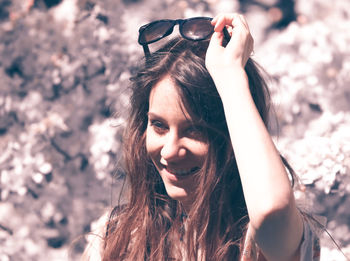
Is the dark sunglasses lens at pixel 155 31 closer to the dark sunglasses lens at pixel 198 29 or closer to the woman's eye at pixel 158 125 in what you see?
the dark sunglasses lens at pixel 198 29

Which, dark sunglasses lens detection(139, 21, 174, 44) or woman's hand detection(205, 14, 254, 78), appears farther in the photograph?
dark sunglasses lens detection(139, 21, 174, 44)

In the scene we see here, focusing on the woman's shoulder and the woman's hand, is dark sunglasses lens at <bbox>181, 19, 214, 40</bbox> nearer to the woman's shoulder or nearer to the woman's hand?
the woman's hand

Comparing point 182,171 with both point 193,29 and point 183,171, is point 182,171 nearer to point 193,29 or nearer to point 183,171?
point 183,171

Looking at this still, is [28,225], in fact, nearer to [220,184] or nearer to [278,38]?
[220,184]

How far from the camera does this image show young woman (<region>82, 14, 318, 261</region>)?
1.31 metres

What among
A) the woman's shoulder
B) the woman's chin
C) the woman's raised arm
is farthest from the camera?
the woman's chin

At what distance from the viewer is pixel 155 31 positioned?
1.80 metres

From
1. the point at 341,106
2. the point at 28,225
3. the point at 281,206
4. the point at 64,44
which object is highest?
the point at 281,206

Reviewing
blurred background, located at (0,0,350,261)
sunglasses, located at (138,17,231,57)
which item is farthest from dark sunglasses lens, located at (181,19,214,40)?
blurred background, located at (0,0,350,261)

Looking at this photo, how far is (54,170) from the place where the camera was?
357 cm

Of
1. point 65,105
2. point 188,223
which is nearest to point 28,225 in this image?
point 65,105

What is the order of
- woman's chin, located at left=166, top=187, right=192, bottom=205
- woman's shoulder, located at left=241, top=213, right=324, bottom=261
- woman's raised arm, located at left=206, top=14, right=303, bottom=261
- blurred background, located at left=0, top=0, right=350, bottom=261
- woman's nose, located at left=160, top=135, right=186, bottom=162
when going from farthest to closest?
blurred background, located at left=0, top=0, right=350, bottom=261 → woman's chin, located at left=166, top=187, right=192, bottom=205 → woman's nose, located at left=160, top=135, right=186, bottom=162 → woman's shoulder, located at left=241, top=213, right=324, bottom=261 → woman's raised arm, located at left=206, top=14, right=303, bottom=261

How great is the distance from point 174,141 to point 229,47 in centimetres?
38

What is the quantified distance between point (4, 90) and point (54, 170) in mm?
956
